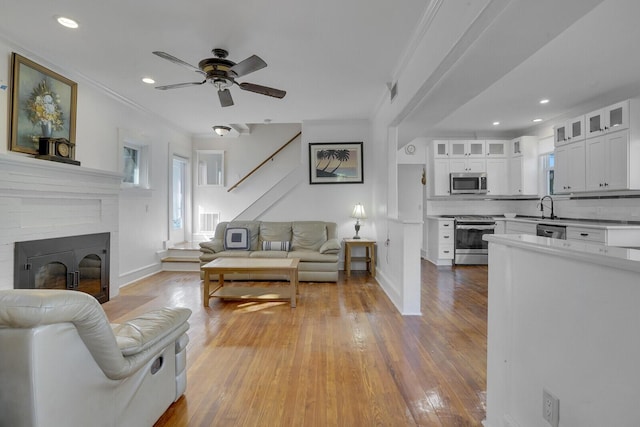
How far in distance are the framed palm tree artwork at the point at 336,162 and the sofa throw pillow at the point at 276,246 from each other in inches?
51.4

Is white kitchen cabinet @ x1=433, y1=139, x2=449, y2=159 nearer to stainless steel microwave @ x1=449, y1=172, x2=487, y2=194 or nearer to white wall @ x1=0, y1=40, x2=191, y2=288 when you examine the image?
stainless steel microwave @ x1=449, y1=172, x2=487, y2=194

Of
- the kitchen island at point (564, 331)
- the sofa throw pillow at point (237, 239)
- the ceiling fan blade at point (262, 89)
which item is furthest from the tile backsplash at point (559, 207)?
the ceiling fan blade at point (262, 89)

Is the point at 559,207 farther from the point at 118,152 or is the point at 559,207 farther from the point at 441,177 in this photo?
the point at 118,152

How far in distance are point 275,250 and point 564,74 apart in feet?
15.1

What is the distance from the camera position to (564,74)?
354cm

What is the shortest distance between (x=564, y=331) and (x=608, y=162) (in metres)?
4.18

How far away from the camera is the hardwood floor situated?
1714 millimetres

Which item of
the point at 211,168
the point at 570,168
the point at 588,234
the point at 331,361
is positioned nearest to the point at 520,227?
the point at 570,168

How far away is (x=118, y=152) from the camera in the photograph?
14.4ft

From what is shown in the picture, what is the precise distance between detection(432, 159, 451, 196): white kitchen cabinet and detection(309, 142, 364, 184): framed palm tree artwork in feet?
5.55

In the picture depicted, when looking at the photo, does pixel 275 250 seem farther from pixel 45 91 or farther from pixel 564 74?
pixel 564 74

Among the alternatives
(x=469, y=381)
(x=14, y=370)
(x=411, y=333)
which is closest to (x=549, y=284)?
(x=469, y=381)

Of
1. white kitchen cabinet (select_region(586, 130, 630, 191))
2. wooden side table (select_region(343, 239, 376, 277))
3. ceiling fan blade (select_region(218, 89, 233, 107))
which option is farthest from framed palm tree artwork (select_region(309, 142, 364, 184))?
white kitchen cabinet (select_region(586, 130, 630, 191))

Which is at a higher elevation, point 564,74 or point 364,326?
point 564,74
